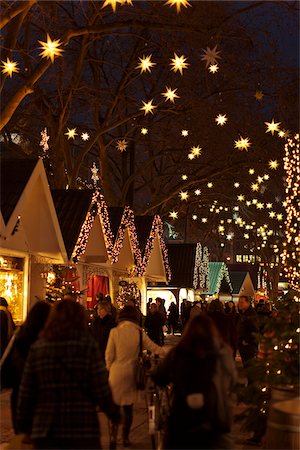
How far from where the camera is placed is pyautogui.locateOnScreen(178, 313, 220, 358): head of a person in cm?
594

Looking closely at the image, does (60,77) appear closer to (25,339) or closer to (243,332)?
(243,332)

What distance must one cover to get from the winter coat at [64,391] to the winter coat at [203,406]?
46 centimetres


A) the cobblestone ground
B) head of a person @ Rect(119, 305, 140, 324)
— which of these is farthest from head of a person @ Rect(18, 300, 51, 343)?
the cobblestone ground

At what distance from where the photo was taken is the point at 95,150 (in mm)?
35719

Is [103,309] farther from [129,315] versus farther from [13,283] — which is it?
[13,283]

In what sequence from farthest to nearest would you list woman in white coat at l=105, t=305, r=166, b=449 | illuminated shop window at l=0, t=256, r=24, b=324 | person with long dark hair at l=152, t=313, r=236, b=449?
1. illuminated shop window at l=0, t=256, r=24, b=324
2. woman in white coat at l=105, t=305, r=166, b=449
3. person with long dark hair at l=152, t=313, r=236, b=449

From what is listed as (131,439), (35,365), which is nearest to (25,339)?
(35,365)

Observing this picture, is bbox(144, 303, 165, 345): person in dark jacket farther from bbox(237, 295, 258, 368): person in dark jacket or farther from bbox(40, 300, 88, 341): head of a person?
bbox(40, 300, 88, 341): head of a person

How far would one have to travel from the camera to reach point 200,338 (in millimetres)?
5953

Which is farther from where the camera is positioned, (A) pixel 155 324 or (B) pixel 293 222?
(A) pixel 155 324

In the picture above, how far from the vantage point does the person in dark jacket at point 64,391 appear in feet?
18.4

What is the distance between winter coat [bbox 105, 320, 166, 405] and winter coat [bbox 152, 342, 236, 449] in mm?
4021

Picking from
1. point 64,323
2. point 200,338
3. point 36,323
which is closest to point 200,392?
point 200,338

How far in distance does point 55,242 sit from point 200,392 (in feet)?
45.7
